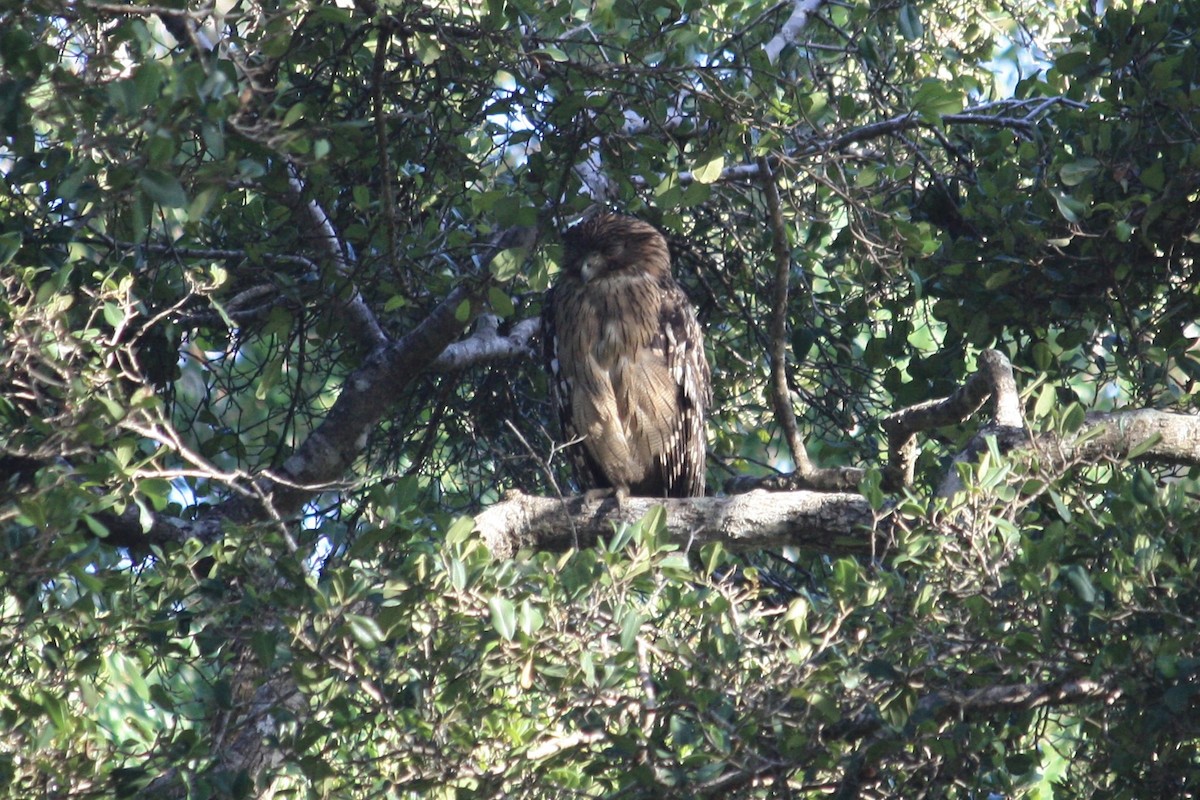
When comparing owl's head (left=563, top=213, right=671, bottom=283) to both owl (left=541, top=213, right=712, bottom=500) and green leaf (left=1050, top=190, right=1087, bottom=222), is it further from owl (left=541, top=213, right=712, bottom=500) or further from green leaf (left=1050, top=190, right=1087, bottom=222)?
green leaf (left=1050, top=190, right=1087, bottom=222)

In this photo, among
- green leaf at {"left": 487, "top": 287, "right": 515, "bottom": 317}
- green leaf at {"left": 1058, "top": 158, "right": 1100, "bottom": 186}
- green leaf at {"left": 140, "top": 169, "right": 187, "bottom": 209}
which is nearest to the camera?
green leaf at {"left": 140, "top": 169, "right": 187, "bottom": 209}

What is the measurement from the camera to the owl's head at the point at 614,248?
457 cm

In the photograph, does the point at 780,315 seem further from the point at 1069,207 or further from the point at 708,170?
the point at 1069,207

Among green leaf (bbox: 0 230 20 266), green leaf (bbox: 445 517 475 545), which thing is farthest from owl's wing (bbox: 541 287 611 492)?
green leaf (bbox: 0 230 20 266)

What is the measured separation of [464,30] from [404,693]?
163 centimetres

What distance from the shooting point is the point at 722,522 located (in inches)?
124

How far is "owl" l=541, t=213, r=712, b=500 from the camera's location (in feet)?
14.5

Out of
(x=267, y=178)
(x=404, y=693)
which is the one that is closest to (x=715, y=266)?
(x=267, y=178)

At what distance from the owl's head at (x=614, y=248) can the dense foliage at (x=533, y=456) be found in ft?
1.68

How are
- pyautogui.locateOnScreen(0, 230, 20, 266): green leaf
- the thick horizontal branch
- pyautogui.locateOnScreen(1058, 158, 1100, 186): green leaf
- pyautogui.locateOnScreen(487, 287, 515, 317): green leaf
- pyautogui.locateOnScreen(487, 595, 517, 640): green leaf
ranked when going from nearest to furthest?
pyautogui.locateOnScreen(487, 595, 517, 640): green leaf → pyautogui.locateOnScreen(0, 230, 20, 266): green leaf → pyautogui.locateOnScreen(487, 287, 515, 317): green leaf → the thick horizontal branch → pyautogui.locateOnScreen(1058, 158, 1100, 186): green leaf

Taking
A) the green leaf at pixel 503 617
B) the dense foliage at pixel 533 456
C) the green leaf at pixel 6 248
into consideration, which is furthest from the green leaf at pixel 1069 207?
the green leaf at pixel 6 248

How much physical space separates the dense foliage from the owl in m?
0.50

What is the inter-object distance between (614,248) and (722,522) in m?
1.71

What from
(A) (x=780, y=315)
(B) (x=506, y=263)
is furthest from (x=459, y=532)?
(A) (x=780, y=315)
